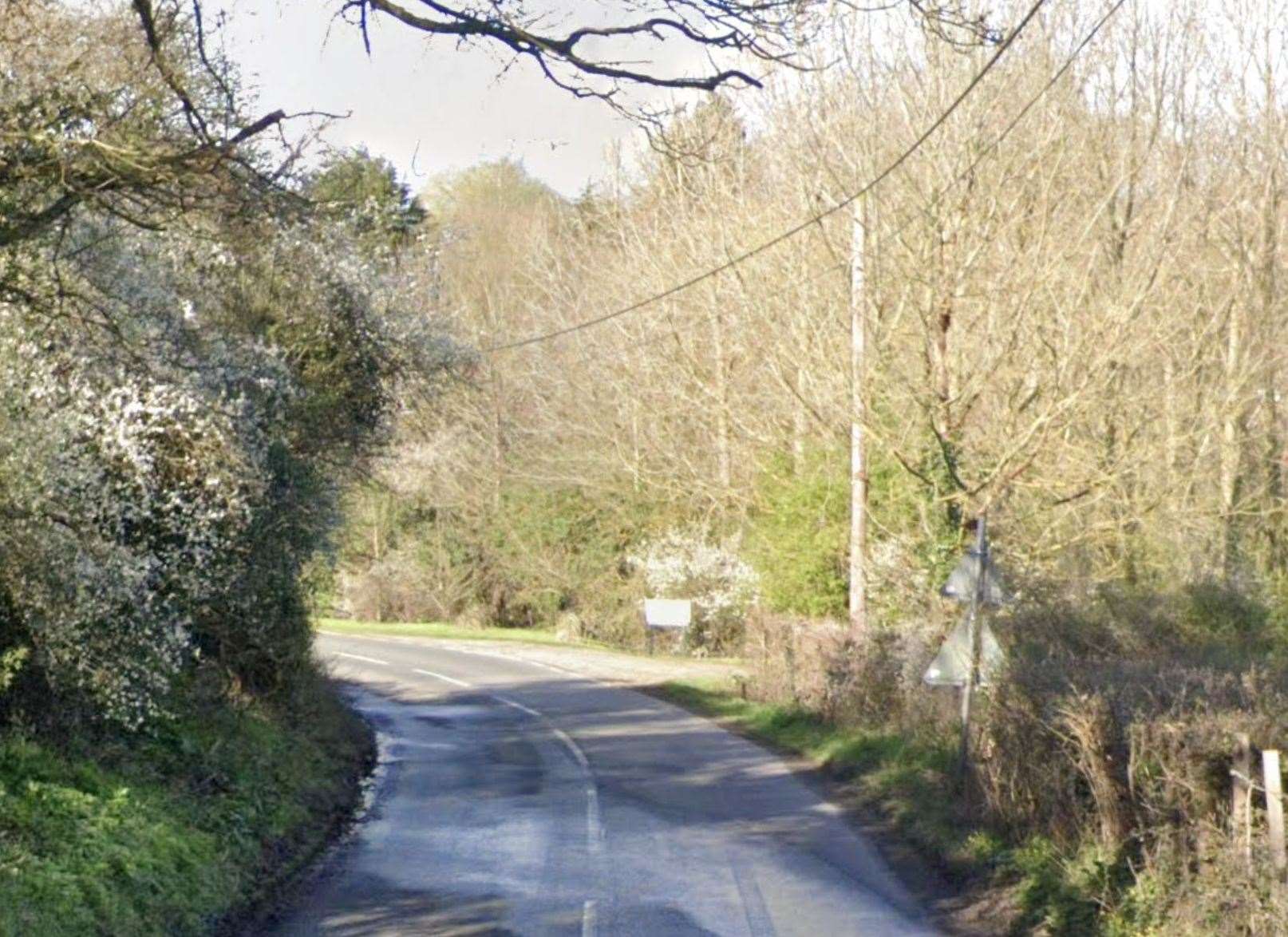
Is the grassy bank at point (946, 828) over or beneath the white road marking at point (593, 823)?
over

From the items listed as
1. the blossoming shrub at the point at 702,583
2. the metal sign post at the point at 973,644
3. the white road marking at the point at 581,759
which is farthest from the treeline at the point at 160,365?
the blossoming shrub at the point at 702,583

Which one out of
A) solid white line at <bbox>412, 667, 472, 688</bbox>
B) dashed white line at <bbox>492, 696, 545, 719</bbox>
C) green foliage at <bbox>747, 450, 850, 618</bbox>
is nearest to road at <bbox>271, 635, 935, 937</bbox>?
dashed white line at <bbox>492, 696, 545, 719</bbox>

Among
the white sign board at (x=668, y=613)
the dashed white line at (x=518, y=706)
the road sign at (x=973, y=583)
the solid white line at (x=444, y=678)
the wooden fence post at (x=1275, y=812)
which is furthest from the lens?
the white sign board at (x=668, y=613)

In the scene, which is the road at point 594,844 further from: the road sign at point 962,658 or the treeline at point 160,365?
the treeline at point 160,365

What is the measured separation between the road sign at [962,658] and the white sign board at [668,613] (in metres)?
21.1

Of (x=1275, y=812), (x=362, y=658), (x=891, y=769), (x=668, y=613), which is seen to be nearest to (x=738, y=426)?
(x=668, y=613)

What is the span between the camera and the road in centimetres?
1130

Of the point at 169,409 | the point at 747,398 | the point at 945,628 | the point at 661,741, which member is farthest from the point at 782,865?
the point at 747,398

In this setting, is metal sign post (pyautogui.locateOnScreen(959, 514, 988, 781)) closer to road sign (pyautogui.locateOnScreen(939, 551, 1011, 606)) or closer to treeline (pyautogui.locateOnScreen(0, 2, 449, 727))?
road sign (pyautogui.locateOnScreen(939, 551, 1011, 606))

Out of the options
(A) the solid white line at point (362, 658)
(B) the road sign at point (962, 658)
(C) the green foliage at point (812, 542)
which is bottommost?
(A) the solid white line at point (362, 658)

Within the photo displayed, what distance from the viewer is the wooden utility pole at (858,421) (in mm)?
23656

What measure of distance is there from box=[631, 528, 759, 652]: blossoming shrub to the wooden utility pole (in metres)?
13.0

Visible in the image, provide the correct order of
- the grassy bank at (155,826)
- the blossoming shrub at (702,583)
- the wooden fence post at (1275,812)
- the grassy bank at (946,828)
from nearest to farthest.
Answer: the wooden fence post at (1275,812), the grassy bank at (155,826), the grassy bank at (946,828), the blossoming shrub at (702,583)

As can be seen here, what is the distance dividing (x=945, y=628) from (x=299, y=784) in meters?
8.45
